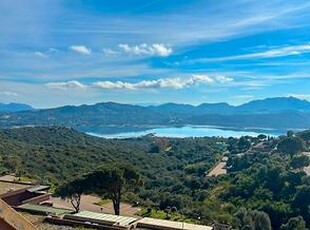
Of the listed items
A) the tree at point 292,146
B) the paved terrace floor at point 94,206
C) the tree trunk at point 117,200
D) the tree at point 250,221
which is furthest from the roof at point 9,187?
the tree at point 292,146

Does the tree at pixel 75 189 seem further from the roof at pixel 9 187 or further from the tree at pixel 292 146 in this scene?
the tree at pixel 292 146

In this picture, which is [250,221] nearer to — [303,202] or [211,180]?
[303,202]

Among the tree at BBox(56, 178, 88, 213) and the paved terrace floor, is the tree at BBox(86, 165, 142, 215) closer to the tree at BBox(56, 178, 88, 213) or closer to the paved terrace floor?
the tree at BBox(56, 178, 88, 213)

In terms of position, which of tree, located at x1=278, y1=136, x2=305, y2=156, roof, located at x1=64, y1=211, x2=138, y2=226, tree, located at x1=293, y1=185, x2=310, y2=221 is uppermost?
tree, located at x1=278, y1=136, x2=305, y2=156

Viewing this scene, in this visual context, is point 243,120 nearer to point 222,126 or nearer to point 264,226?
point 222,126

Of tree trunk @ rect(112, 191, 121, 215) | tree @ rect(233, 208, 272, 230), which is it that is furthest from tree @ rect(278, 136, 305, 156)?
tree trunk @ rect(112, 191, 121, 215)

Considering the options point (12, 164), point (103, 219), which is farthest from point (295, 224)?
point (12, 164)

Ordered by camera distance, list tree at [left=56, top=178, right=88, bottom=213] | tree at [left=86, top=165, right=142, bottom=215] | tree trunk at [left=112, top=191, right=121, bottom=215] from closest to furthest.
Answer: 1. tree at [left=86, top=165, right=142, bottom=215]
2. tree trunk at [left=112, top=191, right=121, bottom=215]
3. tree at [left=56, top=178, right=88, bottom=213]
